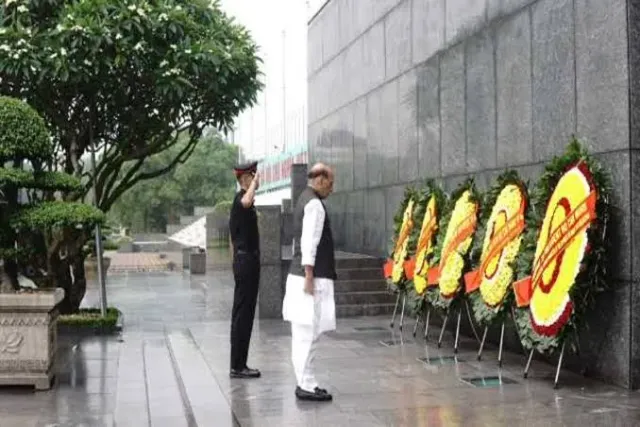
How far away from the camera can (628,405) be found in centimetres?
655

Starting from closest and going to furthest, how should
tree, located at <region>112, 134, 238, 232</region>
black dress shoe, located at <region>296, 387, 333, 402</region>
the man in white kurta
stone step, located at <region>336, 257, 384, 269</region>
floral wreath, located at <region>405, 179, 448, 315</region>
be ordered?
the man in white kurta, black dress shoe, located at <region>296, 387, 333, 402</region>, floral wreath, located at <region>405, 179, 448, 315</region>, stone step, located at <region>336, 257, 384, 269</region>, tree, located at <region>112, 134, 238, 232</region>

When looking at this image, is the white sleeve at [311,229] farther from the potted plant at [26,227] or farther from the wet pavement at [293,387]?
the potted plant at [26,227]

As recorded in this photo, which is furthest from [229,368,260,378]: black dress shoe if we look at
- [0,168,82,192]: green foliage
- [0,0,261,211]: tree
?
[0,0,261,211]: tree

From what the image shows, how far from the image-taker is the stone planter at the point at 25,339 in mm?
7707

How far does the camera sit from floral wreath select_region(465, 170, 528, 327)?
26.1 feet

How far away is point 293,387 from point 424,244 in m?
3.30

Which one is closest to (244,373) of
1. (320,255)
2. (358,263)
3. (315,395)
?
(315,395)

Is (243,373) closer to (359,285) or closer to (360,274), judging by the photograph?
(359,285)

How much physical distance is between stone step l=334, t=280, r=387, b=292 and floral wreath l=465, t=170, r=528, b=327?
15.8 ft

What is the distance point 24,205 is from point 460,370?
4.67 meters

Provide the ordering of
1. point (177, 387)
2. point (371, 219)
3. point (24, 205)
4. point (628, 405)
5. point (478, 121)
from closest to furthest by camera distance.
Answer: point (628, 405), point (177, 387), point (24, 205), point (478, 121), point (371, 219)

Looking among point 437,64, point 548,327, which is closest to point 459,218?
point 548,327

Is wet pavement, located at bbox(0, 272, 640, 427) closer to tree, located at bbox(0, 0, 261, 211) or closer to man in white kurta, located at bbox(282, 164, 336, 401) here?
man in white kurta, located at bbox(282, 164, 336, 401)

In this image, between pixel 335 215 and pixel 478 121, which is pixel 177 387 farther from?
pixel 335 215
